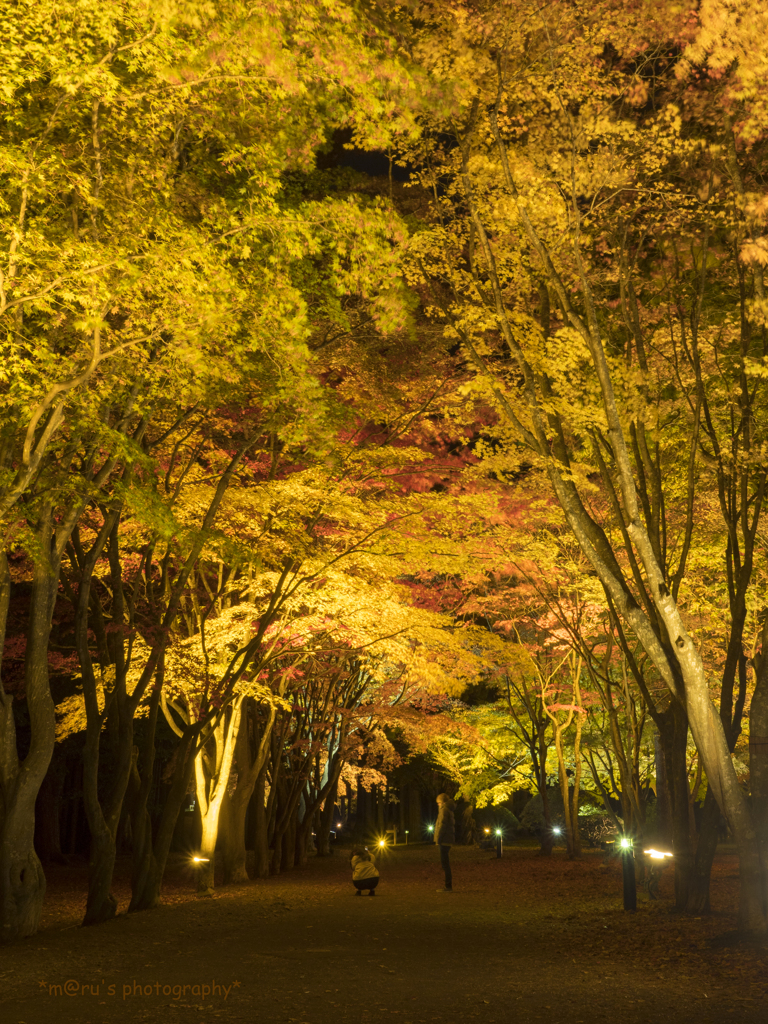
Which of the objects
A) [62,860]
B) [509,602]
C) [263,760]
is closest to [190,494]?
[263,760]

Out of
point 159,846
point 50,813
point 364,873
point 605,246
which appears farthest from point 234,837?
point 605,246

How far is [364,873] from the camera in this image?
1311cm

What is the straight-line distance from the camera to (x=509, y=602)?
20.0 m

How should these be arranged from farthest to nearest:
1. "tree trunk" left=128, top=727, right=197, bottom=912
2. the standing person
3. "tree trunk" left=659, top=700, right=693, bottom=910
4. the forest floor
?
the standing person
"tree trunk" left=128, top=727, right=197, bottom=912
"tree trunk" left=659, top=700, right=693, bottom=910
the forest floor

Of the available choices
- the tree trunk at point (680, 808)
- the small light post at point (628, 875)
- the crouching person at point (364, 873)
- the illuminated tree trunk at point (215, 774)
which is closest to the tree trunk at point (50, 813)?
the illuminated tree trunk at point (215, 774)

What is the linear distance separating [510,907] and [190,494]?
7.98m

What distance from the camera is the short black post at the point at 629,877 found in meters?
9.99

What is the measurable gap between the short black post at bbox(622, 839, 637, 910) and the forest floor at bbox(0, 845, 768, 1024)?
0.17 metres

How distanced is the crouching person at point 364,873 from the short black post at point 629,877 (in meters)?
4.52

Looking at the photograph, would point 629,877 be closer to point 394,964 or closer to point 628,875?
point 628,875

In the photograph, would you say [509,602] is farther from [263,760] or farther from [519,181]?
[519,181]

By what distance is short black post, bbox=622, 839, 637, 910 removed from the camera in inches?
393

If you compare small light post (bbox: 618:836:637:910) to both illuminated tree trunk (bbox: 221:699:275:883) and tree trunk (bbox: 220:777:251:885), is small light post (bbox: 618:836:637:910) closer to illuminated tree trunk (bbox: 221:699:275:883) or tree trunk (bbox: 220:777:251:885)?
illuminated tree trunk (bbox: 221:699:275:883)

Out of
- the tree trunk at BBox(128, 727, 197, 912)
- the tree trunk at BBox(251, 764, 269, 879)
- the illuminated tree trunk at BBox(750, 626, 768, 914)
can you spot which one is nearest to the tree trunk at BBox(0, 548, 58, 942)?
the tree trunk at BBox(128, 727, 197, 912)
